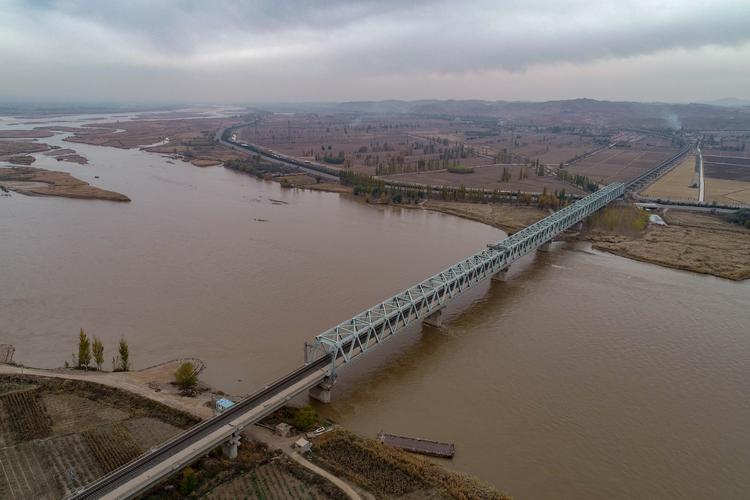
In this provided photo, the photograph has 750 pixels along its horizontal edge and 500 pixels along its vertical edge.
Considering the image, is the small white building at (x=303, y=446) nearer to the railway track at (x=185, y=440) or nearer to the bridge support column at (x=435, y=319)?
the railway track at (x=185, y=440)

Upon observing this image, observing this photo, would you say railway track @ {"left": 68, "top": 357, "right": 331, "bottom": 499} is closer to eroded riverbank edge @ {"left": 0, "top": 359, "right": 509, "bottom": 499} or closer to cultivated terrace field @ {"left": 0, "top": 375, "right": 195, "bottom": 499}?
eroded riverbank edge @ {"left": 0, "top": 359, "right": 509, "bottom": 499}

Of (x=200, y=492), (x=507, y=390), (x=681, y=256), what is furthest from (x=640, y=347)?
(x=200, y=492)

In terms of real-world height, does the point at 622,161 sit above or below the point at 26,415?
above

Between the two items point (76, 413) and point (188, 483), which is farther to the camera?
point (76, 413)

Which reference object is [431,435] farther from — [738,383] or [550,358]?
[738,383]

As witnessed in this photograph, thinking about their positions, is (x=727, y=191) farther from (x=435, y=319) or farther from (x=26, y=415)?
(x=26, y=415)

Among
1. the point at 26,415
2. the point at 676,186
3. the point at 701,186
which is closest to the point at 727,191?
the point at 701,186

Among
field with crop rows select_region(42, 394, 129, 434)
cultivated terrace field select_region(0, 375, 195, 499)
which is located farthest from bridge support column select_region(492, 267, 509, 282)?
field with crop rows select_region(42, 394, 129, 434)
